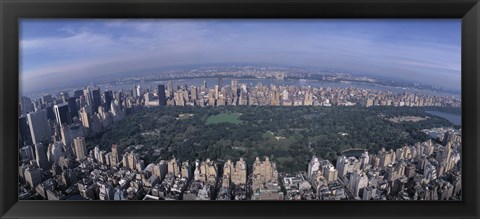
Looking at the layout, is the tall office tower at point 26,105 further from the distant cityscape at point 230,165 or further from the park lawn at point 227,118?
the park lawn at point 227,118

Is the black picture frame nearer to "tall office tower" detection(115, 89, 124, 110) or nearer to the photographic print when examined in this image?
the photographic print

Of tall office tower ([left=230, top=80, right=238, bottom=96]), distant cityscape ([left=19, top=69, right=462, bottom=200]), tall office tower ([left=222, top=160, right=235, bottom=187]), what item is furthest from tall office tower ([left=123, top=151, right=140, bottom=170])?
tall office tower ([left=230, top=80, right=238, bottom=96])

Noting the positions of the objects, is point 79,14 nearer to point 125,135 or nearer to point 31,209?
point 125,135

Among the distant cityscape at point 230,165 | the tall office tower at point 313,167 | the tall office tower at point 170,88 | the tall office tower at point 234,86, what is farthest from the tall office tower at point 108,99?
the tall office tower at point 313,167

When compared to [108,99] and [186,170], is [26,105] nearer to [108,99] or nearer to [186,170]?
[108,99]

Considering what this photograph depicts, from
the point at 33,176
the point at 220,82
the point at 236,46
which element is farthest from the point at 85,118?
the point at 236,46

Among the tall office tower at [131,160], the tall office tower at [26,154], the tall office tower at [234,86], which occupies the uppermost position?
the tall office tower at [234,86]
